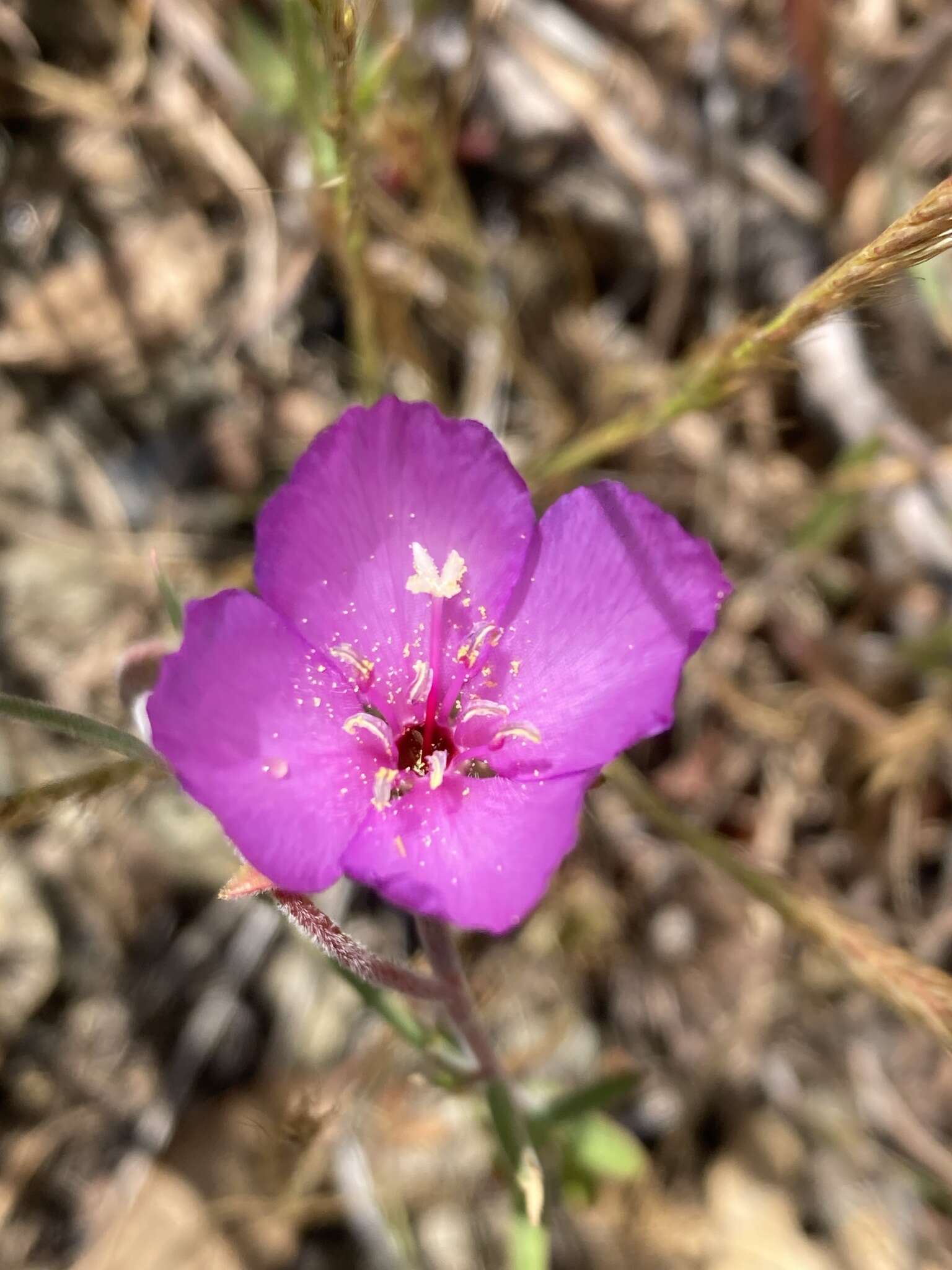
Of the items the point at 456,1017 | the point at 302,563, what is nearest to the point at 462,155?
the point at 302,563

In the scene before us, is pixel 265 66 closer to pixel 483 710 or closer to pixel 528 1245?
pixel 483 710

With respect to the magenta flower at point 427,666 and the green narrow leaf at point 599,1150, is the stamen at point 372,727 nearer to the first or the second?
the magenta flower at point 427,666

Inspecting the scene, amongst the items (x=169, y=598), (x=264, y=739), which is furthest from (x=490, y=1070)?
(x=169, y=598)

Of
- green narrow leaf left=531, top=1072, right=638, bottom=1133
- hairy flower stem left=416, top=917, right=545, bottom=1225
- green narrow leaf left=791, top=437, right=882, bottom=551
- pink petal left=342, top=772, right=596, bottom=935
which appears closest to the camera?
pink petal left=342, top=772, right=596, bottom=935

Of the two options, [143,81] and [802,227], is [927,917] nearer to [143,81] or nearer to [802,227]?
[802,227]

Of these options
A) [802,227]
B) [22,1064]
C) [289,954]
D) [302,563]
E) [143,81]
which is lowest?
[22,1064]

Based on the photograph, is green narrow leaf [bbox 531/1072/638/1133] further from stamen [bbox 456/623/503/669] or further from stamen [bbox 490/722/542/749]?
stamen [bbox 456/623/503/669]

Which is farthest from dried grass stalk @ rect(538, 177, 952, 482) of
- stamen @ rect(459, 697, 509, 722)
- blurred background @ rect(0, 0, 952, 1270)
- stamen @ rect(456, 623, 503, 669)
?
stamen @ rect(459, 697, 509, 722)
